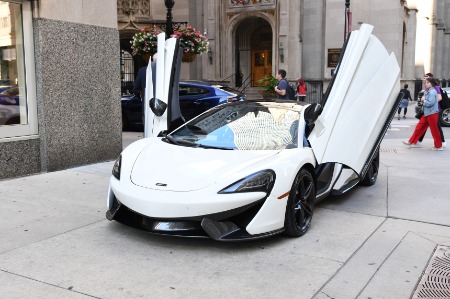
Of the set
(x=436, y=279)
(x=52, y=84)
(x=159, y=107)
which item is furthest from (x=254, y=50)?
(x=436, y=279)

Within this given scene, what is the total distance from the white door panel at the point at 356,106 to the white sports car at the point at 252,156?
0.01 meters

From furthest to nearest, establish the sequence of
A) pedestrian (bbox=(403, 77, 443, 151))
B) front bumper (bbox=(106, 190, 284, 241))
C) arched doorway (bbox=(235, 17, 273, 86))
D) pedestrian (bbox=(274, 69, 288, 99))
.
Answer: arched doorway (bbox=(235, 17, 273, 86)), pedestrian (bbox=(274, 69, 288, 99)), pedestrian (bbox=(403, 77, 443, 151)), front bumper (bbox=(106, 190, 284, 241))

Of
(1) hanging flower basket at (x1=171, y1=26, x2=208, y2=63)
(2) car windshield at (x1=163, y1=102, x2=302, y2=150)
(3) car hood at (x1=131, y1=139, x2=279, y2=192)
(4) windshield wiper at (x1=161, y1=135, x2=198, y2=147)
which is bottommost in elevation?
(3) car hood at (x1=131, y1=139, x2=279, y2=192)

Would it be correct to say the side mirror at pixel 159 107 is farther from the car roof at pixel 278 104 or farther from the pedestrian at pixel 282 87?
the pedestrian at pixel 282 87

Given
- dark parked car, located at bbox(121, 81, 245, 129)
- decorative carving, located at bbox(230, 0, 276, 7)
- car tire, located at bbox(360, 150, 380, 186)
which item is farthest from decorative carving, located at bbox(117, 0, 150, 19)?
car tire, located at bbox(360, 150, 380, 186)

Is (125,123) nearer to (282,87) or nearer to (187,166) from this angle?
(282,87)

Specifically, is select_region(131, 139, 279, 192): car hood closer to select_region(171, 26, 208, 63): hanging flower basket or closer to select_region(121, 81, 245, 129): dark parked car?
select_region(121, 81, 245, 129): dark parked car

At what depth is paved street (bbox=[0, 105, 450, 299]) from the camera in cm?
371

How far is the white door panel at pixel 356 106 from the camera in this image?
5562 millimetres

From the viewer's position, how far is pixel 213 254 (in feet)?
14.5

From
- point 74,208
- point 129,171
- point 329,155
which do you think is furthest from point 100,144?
point 329,155

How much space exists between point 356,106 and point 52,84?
501 cm

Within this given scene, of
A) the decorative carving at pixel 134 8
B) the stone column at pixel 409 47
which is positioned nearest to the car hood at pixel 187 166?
the decorative carving at pixel 134 8

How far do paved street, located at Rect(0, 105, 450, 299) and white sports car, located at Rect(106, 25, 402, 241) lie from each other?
245 millimetres
